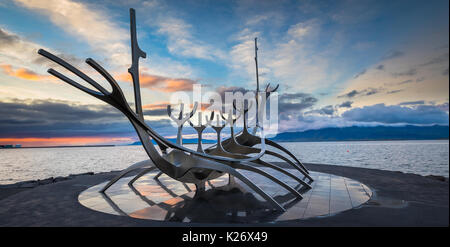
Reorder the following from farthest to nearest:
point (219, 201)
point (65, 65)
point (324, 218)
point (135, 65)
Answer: point (219, 201)
point (135, 65)
point (324, 218)
point (65, 65)

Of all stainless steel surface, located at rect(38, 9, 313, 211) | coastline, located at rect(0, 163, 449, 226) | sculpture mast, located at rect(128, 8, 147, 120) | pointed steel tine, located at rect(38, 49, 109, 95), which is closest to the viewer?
pointed steel tine, located at rect(38, 49, 109, 95)

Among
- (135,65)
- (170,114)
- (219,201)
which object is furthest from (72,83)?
(219,201)

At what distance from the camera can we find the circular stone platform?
8.15 meters

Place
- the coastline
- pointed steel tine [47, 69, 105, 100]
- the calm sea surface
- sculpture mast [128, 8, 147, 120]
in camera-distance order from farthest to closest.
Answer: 1. the calm sea surface
2. sculpture mast [128, 8, 147, 120]
3. the coastline
4. pointed steel tine [47, 69, 105, 100]

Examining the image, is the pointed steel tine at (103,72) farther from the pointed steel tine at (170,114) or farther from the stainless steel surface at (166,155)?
the pointed steel tine at (170,114)

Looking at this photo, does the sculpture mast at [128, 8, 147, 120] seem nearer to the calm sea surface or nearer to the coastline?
the coastline

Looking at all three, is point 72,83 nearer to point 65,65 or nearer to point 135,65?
point 65,65

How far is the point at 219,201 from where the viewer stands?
10.1 m

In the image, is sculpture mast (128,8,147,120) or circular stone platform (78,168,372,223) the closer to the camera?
circular stone platform (78,168,372,223)

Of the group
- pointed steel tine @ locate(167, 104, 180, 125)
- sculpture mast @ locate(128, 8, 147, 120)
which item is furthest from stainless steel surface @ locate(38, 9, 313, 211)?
pointed steel tine @ locate(167, 104, 180, 125)

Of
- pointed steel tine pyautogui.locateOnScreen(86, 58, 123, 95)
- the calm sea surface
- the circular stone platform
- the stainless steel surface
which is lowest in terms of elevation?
the calm sea surface

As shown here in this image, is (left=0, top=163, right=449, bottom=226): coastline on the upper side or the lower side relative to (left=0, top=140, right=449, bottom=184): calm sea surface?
upper
